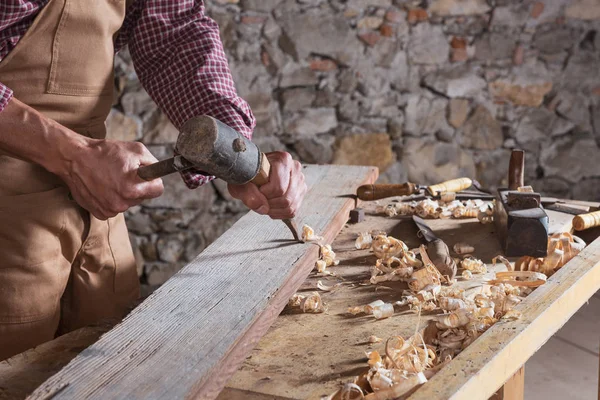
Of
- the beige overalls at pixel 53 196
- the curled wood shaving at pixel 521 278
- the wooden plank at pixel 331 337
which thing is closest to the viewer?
the wooden plank at pixel 331 337

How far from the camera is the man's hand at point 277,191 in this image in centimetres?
177

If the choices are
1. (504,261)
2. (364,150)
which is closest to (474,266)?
(504,261)

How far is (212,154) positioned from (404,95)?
10.7 ft

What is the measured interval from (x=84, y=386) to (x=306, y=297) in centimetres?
60

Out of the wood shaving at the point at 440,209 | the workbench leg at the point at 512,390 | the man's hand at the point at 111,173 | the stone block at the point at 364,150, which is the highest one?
the man's hand at the point at 111,173

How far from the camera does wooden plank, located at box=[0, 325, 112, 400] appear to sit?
1.36 metres

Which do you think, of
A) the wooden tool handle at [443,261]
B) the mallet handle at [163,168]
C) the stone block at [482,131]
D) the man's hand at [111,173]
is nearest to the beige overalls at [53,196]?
the man's hand at [111,173]

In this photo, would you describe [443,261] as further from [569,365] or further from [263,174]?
[569,365]

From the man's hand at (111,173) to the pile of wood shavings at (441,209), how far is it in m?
0.91

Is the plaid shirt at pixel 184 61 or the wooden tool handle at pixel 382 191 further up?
the plaid shirt at pixel 184 61

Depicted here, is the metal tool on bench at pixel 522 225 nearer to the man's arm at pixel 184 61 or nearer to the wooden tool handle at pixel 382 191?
the wooden tool handle at pixel 382 191

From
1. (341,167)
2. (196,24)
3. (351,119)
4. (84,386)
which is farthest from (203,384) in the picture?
(351,119)

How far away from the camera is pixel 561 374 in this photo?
3416 mm

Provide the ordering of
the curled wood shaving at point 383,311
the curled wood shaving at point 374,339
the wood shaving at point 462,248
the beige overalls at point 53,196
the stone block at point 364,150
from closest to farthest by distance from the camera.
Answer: the curled wood shaving at point 374,339, the curled wood shaving at point 383,311, the beige overalls at point 53,196, the wood shaving at point 462,248, the stone block at point 364,150
